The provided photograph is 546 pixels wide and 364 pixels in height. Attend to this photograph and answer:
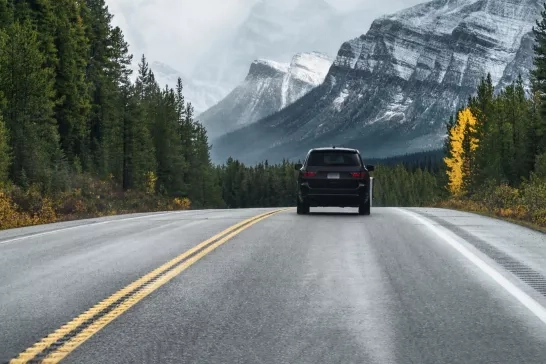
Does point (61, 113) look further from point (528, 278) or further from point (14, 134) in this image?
→ point (528, 278)

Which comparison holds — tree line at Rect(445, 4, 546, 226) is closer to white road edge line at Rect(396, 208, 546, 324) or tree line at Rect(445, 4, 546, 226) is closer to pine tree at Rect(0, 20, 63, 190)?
pine tree at Rect(0, 20, 63, 190)

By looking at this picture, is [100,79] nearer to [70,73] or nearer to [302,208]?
[70,73]

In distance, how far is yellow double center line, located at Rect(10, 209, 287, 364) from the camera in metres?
4.95

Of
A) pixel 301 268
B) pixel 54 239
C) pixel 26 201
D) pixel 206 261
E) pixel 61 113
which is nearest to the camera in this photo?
pixel 301 268

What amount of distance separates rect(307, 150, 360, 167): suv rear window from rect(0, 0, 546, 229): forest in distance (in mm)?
5205

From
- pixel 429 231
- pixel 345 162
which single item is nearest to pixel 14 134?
pixel 345 162

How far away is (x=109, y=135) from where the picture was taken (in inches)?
2400

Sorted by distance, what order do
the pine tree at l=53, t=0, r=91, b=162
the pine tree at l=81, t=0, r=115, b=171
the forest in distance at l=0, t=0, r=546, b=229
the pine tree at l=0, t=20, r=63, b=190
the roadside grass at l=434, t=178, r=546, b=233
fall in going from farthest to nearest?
1. the pine tree at l=81, t=0, r=115, b=171
2. the pine tree at l=53, t=0, r=91, b=162
3. the pine tree at l=0, t=20, r=63, b=190
4. the forest in distance at l=0, t=0, r=546, b=229
5. the roadside grass at l=434, t=178, r=546, b=233

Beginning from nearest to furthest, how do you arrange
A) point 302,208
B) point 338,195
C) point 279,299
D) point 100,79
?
point 279,299, point 338,195, point 302,208, point 100,79

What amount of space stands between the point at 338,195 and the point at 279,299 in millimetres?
12848

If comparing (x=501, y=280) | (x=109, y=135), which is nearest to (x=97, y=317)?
(x=501, y=280)

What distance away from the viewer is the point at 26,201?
22.5 metres

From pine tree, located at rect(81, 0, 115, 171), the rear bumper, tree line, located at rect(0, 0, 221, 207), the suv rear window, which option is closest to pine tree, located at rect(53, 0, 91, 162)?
tree line, located at rect(0, 0, 221, 207)

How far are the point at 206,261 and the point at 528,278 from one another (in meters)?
4.21
